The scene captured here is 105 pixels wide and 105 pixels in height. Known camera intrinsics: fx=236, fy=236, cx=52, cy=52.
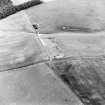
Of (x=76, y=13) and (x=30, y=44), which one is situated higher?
(x=30, y=44)

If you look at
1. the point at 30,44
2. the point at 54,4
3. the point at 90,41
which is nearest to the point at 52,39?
the point at 30,44

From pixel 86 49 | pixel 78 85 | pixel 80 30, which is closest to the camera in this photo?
pixel 78 85

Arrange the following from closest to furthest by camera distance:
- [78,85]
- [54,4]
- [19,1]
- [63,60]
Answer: [78,85]
[63,60]
[54,4]
[19,1]

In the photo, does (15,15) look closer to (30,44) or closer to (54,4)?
(54,4)

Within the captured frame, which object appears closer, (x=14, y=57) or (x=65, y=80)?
(x=65, y=80)

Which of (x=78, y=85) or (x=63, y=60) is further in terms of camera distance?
(x=63, y=60)

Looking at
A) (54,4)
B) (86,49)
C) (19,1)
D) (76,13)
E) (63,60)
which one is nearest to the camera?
(63,60)

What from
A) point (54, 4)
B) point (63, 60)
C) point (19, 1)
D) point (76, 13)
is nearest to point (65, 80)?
point (63, 60)

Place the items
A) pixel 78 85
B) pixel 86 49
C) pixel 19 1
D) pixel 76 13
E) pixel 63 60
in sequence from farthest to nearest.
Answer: pixel 19 1
pixel 76 13
pixel 86 49
pixel 63 60
pixel 78 85

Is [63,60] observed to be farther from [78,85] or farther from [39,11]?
[39,11]
